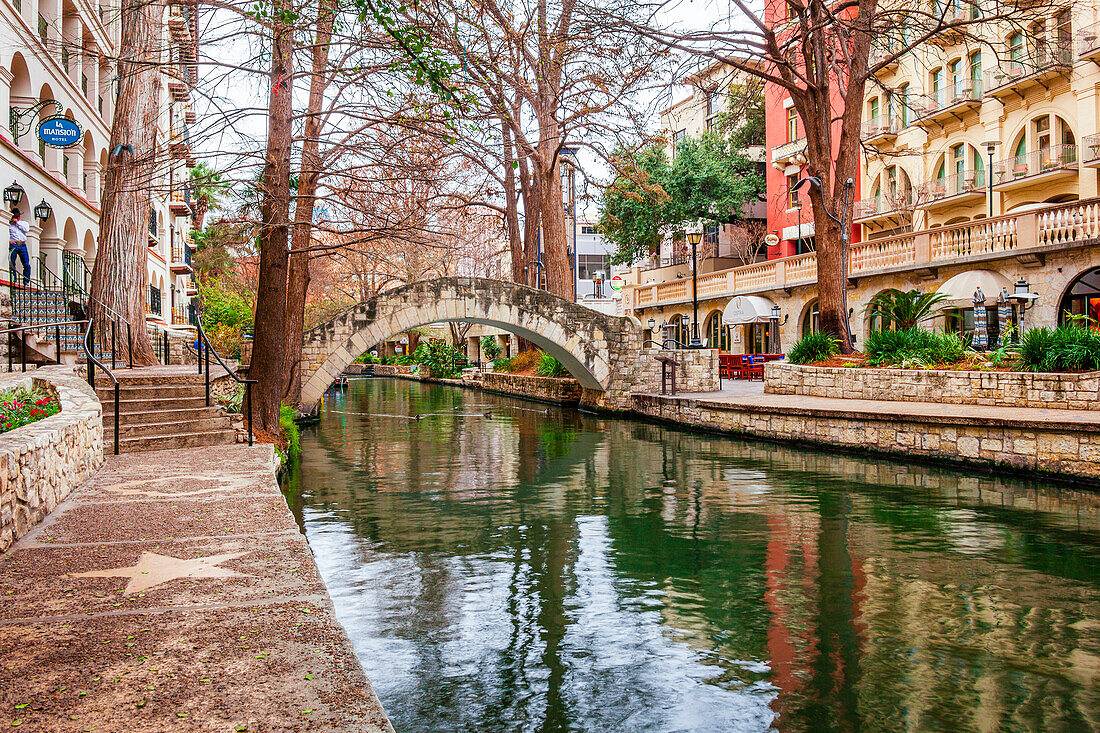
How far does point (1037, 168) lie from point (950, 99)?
444 cm

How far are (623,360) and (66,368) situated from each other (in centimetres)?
1363

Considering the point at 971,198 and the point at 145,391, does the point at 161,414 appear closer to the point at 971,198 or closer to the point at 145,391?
the point at 145,391

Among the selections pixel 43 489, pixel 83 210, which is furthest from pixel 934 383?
pixel 83 210

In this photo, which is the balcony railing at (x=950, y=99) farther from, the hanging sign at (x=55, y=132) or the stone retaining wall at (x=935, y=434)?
the hanging sign at (x=55, y=132)

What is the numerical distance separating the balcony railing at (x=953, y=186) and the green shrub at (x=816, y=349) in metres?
12.2

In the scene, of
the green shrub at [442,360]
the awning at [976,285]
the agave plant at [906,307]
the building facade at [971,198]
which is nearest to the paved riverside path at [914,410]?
the agave plant at [906,307]

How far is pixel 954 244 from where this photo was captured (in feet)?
70.8

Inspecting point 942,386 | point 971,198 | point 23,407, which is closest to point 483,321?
point 942,386

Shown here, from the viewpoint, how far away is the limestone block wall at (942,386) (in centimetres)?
1202

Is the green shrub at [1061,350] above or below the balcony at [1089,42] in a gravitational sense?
below

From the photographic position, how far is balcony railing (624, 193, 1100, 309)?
738 inches

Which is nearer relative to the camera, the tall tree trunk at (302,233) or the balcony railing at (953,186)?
the tall tree trunk at (302,233)

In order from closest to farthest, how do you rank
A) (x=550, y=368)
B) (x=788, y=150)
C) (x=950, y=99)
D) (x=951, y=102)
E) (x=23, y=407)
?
(x=23, y=407) < (x=951, y=102) < (x=950, y=99) < (x=550, y=368) < (x=788, y=150)

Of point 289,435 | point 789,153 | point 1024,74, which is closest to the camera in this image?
point 289,435
